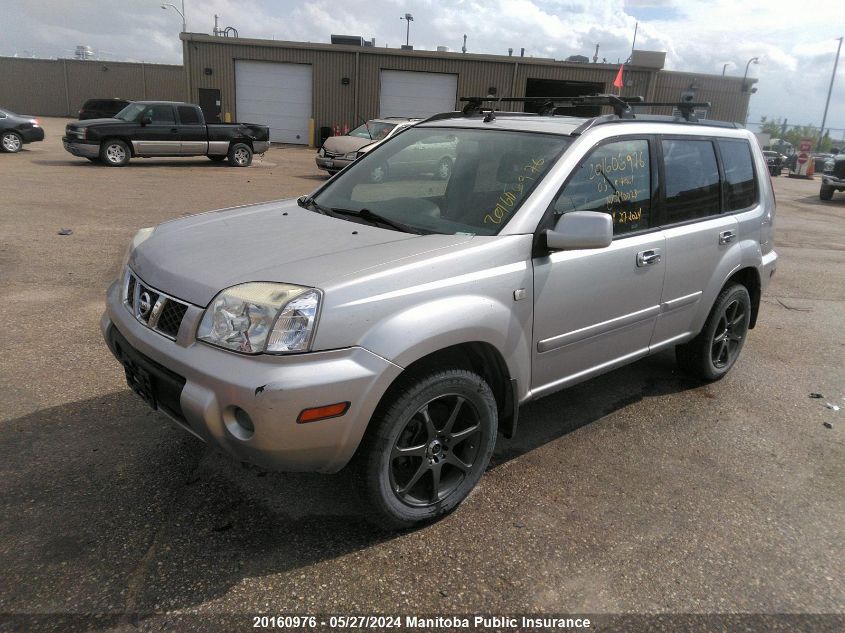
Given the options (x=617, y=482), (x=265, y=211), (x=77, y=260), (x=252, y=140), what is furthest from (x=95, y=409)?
(x=252, y=140)

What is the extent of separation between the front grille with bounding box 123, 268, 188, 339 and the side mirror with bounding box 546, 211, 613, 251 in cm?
163

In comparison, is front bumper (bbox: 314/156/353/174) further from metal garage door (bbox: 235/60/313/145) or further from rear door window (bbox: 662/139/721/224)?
metal garage door (bbox: 235/60/313/145)

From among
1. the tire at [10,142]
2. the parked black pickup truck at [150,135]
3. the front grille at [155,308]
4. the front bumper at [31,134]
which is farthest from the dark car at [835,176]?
the tire at [10,142]

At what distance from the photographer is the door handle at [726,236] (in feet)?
13.6

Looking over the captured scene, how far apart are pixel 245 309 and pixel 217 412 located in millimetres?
391

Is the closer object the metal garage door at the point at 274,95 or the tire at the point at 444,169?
the tire at the point at 444,169

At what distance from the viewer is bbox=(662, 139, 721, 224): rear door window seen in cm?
381

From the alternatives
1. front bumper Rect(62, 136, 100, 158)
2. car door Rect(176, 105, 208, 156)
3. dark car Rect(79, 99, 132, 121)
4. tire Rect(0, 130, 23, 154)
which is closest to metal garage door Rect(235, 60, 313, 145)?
dark car Rect(79, 99, 132, 121)

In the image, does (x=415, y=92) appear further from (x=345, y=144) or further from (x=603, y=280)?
(x=603, y=280)

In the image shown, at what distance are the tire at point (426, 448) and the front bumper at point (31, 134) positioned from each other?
20.6 metres

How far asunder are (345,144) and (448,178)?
13.8 m

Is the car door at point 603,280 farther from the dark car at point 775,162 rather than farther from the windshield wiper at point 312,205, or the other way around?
the dark car at point 775,162

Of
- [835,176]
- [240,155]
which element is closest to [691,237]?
[240,155]

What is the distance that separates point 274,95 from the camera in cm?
2917
